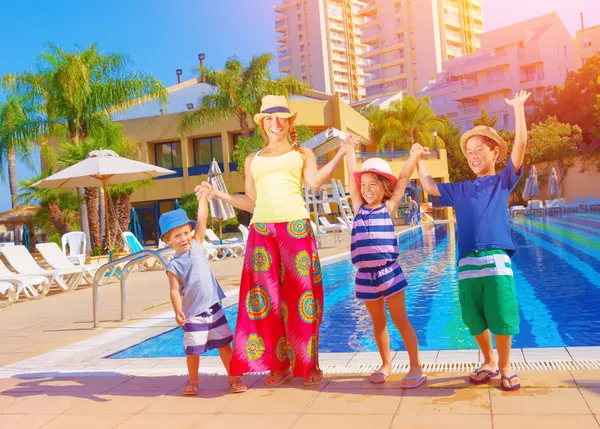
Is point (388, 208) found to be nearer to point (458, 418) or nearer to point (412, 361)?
point (412, 361)

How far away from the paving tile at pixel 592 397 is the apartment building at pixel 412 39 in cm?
7885

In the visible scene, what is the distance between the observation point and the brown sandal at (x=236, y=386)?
358 cm

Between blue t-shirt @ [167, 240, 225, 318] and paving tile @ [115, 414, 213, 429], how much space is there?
2.05 feet

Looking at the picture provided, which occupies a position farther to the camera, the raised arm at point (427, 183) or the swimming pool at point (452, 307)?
the swimming pool at point (452, 307)

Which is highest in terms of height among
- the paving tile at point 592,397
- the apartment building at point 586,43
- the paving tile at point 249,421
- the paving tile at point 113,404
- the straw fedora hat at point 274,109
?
the apartment building at point 586,43

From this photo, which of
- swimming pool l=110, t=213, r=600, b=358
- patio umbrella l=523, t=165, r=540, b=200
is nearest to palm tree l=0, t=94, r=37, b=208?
swimming pool l=110, t=213, r=600, b=358

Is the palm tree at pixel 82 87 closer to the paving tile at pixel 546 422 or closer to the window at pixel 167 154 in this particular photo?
the window at pixel 167 154

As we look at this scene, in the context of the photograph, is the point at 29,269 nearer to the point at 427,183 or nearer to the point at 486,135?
the point at 427,183

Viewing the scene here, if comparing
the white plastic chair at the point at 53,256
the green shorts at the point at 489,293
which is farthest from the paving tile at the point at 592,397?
the white plastic chair at the point at 53,256

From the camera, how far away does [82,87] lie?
1950 centimetres

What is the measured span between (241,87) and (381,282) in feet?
80.0

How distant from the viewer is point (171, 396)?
11.8 feet

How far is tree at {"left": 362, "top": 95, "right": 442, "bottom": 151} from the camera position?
4012 cm

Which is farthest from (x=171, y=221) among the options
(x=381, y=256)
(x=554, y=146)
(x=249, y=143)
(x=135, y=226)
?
(x=554, y=146)
